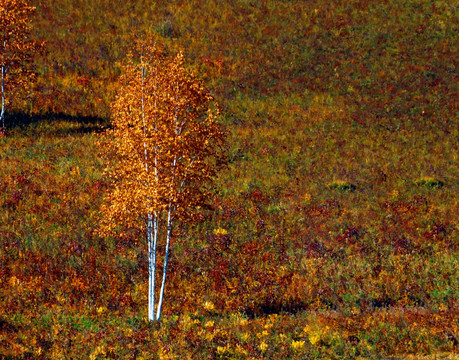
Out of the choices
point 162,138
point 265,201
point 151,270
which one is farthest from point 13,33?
point 151,270

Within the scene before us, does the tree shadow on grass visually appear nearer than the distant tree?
No

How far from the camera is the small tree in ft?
48.1

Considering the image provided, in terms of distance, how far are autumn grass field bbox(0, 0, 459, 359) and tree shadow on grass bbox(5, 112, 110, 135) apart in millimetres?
172

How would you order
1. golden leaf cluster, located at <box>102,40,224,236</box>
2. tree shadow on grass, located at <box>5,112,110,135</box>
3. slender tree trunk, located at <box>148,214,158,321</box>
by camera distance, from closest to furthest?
golden leaf cluster, located at <box>102,40,224,236</box> → slender tree trunk, located at <box>148,214,158,321</box> → tree shadow on grass, located at <box>5,112,110,135</box>

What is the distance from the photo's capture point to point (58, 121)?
115ft

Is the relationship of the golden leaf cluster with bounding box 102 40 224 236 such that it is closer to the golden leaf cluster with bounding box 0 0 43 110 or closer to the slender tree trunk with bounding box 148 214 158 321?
the slender tree trunk with bounding box 148 214 158 321

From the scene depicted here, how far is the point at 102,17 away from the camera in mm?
53219

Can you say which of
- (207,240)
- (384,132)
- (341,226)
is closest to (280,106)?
(384,132)

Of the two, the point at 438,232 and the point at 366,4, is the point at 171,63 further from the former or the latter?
the point at 366,4

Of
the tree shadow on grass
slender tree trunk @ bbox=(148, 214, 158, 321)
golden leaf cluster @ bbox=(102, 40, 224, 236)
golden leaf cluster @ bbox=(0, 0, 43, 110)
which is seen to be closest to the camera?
golden leaf cluster @ bbox=(102, 40, 224, 236)

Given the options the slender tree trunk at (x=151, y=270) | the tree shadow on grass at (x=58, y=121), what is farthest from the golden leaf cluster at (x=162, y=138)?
the tree shadow on grass at (x=58, y=121)

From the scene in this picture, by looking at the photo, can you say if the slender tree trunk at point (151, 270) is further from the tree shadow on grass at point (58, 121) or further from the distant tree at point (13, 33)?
the distant tree at point (13, 33)

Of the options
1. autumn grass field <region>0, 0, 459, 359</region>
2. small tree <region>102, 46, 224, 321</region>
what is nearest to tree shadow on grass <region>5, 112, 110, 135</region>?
autumn grass field <region>0, 0, 459, 359</region>

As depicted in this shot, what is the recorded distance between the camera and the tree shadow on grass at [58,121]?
33.4 meters
